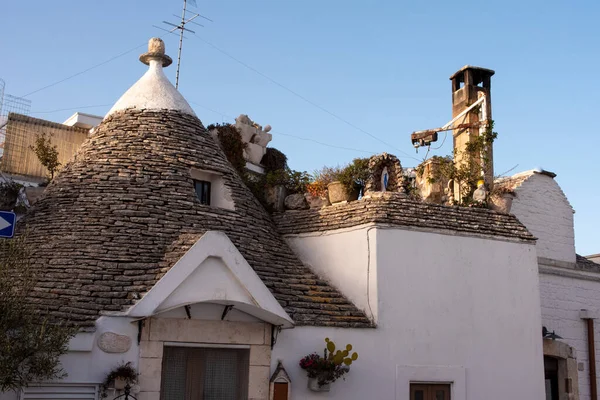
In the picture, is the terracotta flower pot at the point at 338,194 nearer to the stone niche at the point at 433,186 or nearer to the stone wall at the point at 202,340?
the stone niche at the point at 433,186

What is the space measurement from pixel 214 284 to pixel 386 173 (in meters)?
4.95

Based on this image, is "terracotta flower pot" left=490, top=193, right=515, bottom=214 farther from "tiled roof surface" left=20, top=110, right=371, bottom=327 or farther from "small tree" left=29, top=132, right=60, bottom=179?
"small tree" left=29, top=132, right=60, bottom=179

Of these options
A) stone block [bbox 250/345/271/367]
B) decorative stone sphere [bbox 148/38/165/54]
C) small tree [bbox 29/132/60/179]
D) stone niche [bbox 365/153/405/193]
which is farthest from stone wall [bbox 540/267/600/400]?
small tree [bbox 29/132/60/179]

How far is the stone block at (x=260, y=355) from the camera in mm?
10594

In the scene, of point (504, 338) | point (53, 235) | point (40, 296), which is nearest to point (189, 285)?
point (40, 296)

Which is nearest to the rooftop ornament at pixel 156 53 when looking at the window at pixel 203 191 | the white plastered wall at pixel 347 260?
the window at pixel 203 191

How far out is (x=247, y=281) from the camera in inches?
401

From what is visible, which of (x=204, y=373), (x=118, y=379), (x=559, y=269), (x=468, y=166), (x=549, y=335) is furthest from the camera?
(x=559, y=269)

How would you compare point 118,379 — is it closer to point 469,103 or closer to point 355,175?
point 355,175

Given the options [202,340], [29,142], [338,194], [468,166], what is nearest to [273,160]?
[338,194]

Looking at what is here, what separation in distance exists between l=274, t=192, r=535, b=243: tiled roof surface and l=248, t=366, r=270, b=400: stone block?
10.7ft

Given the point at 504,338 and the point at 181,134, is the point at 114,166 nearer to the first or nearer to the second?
the point at 181,134

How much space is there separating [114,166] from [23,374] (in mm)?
4685

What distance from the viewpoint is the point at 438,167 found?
47.7ft
